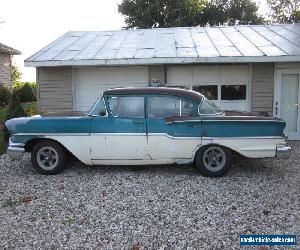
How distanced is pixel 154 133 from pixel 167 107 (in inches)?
23.2

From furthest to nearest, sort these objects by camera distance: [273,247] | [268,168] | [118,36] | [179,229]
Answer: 1. [118,36]
2. [268,168]
3. [179,229]
4. [273,247]

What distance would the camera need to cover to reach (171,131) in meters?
6.60

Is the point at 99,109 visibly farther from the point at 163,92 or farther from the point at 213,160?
the point at 213,160

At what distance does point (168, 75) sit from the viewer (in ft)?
35.6

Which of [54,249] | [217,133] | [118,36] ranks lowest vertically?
[54,249]

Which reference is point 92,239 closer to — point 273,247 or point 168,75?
point 273,247

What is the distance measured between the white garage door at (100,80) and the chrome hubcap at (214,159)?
4.77 m

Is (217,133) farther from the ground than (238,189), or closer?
farther from the ground

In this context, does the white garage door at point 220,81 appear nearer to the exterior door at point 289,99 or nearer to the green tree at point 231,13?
the exterior door at point 289,99

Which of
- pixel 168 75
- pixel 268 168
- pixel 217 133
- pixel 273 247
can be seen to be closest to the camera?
pixel 273 247

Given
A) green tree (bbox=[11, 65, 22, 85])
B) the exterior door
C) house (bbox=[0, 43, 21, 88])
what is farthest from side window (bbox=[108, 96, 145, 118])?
green tree (bbox=[11, 65, 22, 85])

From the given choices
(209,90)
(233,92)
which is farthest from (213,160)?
(233,92)

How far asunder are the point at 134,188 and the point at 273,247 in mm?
2729

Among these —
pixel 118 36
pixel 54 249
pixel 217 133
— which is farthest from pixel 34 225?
pixel 118 36
